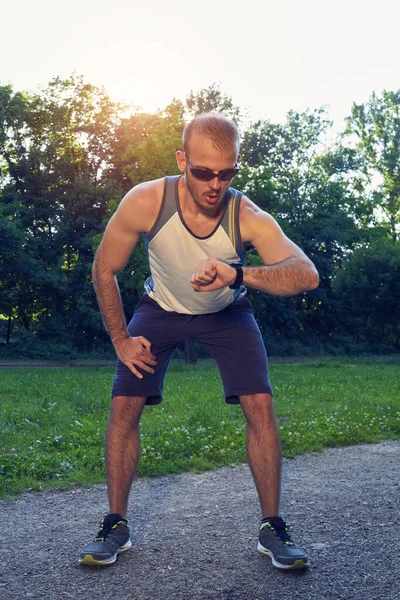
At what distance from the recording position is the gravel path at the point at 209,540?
3.43 m

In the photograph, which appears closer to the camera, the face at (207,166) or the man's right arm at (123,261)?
the face at (207,166)

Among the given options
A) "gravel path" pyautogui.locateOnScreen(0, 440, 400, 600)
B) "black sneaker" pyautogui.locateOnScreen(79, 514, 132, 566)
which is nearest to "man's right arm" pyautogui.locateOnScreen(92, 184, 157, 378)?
"black sneaker" pyautogui.locateOnScreen(79, 514, 132, 566)

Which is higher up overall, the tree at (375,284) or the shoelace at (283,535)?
the tree at (375,284)

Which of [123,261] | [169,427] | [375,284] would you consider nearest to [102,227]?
[375,284]

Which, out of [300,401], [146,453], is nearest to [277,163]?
[300,401]

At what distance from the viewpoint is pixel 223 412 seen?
10.2 metres

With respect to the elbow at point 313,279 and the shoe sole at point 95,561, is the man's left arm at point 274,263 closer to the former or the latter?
the elbow at point 313,279

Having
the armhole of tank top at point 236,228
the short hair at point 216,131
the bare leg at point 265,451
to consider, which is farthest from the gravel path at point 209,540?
the short hair at point 216,131

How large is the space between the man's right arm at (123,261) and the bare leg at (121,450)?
211 mm

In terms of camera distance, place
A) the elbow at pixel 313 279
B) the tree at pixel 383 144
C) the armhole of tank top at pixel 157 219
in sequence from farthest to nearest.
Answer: the tree at pixel 383 144, the armhole of tank top at pixel 157 219, the elbow at pixel 313 279

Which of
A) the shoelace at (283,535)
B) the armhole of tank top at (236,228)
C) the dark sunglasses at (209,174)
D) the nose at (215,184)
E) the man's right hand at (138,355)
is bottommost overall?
the shoelace at (283,535)

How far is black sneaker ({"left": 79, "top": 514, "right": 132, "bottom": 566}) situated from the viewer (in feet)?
12.3

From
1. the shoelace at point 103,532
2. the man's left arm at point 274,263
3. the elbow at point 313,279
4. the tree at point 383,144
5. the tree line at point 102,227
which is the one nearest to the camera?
the man's left arm at point 274,263

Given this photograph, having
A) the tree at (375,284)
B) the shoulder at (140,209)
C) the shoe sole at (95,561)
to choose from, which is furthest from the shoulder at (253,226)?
the tree at (375,284)
